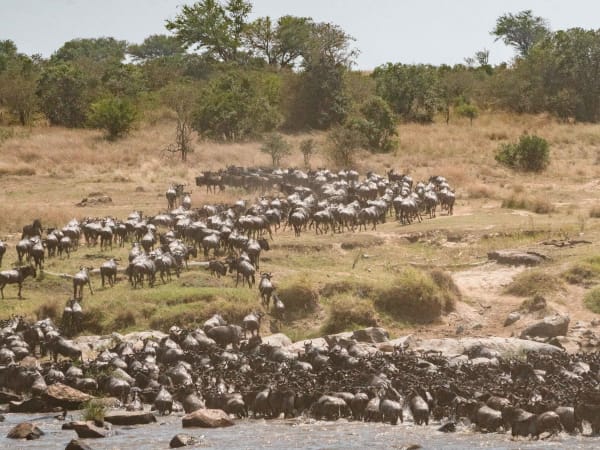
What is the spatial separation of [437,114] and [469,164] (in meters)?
18.2

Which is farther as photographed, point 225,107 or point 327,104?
point 327,104

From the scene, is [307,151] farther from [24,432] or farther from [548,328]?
[24,432]

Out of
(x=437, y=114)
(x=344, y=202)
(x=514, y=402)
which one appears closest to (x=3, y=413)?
(x=514, y=402)

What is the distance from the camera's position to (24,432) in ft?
54.6

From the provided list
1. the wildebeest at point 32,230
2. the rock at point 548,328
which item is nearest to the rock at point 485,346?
the rock at point 548,328

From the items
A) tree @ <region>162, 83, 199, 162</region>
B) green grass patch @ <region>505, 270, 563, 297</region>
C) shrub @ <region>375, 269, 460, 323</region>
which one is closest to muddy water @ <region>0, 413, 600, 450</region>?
shrub @ <region>375, 269, 460, 323</region>

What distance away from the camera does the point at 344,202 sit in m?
38.5

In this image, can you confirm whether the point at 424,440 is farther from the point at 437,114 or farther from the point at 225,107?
the point at 437,114

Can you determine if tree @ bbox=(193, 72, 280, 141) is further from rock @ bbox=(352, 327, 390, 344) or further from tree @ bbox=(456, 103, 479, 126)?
rock @ bbox=(352, 327, 390, 344)

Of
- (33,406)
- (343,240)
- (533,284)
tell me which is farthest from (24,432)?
(343,240)

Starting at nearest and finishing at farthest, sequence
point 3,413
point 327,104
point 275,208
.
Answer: point 3,413 < point 275,208 < point 327,104

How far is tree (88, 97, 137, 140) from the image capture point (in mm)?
60156

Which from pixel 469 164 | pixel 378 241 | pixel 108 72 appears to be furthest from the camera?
pixel 108 72

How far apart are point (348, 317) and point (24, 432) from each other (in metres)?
9.79
